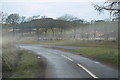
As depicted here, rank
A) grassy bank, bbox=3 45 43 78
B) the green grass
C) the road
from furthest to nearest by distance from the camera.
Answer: grassy bank, bbox=3 45 43 78 < the green grass < the road

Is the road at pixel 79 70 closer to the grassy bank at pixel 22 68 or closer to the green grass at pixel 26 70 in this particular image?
the grassy bank at pixel 22 68

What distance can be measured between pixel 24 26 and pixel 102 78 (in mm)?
99093

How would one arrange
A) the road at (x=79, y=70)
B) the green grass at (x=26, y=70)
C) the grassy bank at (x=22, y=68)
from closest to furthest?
the road at (x=79, y=70), the green grass at (x=26, y=70), the grassy bank at (x=22, y=68)

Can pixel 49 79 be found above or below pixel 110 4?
below

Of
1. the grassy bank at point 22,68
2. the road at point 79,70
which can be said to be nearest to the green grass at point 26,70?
the grassy bank at point 22,68

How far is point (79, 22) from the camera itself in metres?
99.5

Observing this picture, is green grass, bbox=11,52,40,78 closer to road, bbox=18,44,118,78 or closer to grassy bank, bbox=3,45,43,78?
grassy bank, bbox=3,45,43,78

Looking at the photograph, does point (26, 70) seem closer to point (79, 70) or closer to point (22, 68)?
point (22, 68)

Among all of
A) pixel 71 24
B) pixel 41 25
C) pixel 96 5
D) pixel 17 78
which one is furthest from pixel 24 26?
pixel 17 78

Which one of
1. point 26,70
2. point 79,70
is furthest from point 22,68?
point 79,70

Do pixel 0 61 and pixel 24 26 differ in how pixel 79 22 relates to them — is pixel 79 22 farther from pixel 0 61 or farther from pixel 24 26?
pixel 0 61

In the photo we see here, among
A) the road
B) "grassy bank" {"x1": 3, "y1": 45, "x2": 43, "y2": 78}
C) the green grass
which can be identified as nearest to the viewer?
the road

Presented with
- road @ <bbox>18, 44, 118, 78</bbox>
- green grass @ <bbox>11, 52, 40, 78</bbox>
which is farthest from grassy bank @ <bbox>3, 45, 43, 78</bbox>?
road @ <bbox>18, 44, 118, 78</bbox>

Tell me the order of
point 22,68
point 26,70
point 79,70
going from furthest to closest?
point 22,68, point 26,70, point 79,70
